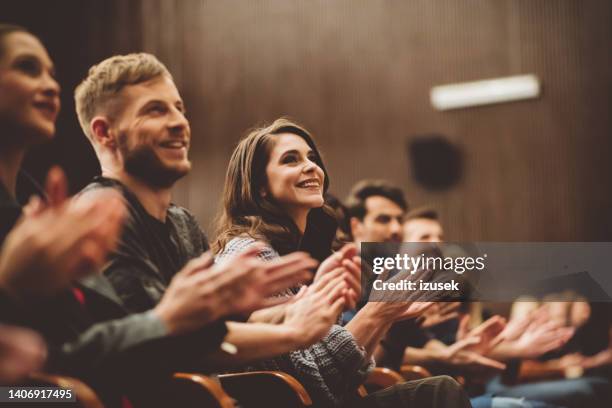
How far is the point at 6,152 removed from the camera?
1.21 meters

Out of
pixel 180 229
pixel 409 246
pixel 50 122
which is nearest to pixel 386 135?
pixel 409 246

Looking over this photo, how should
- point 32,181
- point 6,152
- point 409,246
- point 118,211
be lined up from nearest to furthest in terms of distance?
1. point 118,211
2. point 6,152
3. point 32,181
4. point 409,246

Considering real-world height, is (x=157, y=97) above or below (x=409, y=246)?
above

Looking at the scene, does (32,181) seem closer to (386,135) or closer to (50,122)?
(50,122)

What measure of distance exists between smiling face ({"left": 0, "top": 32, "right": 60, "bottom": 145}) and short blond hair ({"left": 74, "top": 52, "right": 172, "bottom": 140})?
19 cm

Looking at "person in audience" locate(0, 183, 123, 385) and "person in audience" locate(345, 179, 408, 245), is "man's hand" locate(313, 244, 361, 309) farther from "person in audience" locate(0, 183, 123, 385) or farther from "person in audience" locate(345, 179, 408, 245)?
"person in audience" locate(345, 179, 408, 245)

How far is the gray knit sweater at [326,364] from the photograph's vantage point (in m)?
1.77

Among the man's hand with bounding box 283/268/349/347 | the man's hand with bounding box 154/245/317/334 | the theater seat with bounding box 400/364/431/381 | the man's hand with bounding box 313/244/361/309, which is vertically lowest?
the theater seat with bounding box 400/364/431/381

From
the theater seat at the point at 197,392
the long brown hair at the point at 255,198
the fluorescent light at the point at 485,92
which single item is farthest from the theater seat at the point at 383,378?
the fluorescent light at the point at 485,92

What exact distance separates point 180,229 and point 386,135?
10.9ft

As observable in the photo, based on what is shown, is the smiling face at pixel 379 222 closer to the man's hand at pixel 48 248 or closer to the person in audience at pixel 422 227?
the person in audience at pixel 422 227

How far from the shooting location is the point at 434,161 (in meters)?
4.61

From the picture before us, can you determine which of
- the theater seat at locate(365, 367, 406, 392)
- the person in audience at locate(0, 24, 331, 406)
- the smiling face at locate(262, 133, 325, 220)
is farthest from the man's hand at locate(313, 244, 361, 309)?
the theater seat at locate(365, 367, 406, 392)

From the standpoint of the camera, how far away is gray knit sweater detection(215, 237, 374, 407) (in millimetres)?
1771
